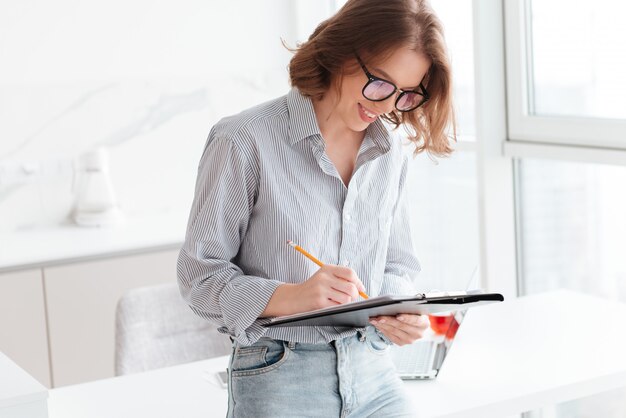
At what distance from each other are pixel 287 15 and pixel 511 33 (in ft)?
4.61

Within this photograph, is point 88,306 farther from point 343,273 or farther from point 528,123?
point 343,273

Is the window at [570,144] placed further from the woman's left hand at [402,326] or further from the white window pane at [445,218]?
the woman's left hand at [402,326]

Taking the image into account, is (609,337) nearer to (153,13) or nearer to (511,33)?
(511,33)

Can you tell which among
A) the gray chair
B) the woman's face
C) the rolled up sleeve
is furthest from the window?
the rolled up sleeve

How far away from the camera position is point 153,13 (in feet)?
12.0

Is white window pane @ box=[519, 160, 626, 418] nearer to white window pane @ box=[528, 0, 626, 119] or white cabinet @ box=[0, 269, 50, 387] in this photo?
white window pane @ box=[528, 0, 626, 119]

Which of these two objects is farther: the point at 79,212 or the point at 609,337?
the point at 79,212

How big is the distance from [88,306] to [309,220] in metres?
1.79

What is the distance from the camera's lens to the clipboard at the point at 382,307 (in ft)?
4.15

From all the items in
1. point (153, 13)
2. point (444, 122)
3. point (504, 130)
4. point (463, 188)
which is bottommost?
point (463, 188)

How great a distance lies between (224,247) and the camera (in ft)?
4.59

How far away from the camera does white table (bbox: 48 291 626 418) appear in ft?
5.51

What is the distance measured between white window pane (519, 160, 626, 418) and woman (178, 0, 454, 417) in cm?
116

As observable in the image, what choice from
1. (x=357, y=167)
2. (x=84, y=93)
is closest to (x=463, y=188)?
(x=84, y=93)
